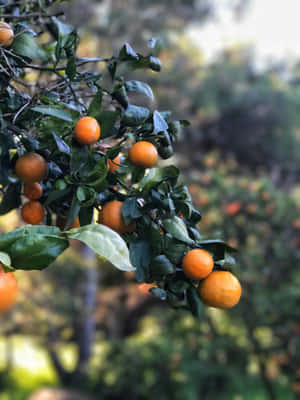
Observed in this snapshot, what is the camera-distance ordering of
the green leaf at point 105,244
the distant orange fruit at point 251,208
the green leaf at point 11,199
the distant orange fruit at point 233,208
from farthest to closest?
1. the distant orange fruit at point 251,208
2. the distant orange fruit at point 233,208
3. the green leaf at point 11,199
4. the green leaf at point 105,244

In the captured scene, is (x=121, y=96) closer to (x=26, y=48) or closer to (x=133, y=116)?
(x=133, y=116)

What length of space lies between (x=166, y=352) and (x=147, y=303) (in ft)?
4.58

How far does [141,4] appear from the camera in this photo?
4.85m

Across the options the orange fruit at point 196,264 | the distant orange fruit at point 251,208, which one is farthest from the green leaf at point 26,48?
the distant orange fruit at point 251,208

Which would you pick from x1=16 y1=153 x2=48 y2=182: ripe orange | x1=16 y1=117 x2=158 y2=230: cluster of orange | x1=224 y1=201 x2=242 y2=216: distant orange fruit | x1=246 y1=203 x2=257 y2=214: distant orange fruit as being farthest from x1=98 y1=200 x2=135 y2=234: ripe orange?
x1=246 y1=203 x2=257 y2=214: distant orange fruit

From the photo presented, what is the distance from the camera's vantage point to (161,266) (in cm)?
43

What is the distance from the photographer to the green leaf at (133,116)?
49cm

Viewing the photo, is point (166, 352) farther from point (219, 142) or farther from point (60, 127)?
→ point (219, 142)

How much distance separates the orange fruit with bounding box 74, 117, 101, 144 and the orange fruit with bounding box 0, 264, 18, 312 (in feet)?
0.58

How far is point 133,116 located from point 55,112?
11 cm

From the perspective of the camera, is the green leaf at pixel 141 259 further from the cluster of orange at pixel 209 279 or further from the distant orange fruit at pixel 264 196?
the distant orange fruit at pixel 264 196

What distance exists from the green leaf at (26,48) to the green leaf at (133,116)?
5.3 inches

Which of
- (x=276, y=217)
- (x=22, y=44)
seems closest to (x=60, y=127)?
(x=22, y=44)

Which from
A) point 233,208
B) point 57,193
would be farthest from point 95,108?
point 233,208
